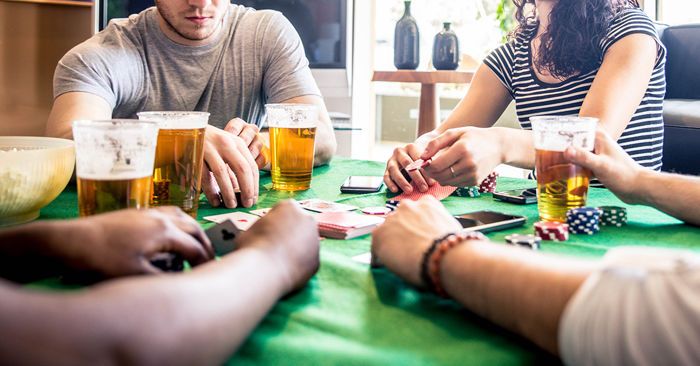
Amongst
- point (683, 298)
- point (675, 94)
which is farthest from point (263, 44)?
point (675, 94)

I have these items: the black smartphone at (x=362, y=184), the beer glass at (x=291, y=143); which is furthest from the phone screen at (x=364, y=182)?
the beer glass at (x=291, y=143)

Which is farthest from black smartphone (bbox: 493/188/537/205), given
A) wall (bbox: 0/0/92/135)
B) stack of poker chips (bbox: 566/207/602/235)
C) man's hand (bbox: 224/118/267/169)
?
wall (bbox: 0/0/92/135)

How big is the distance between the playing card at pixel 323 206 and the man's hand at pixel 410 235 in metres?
0.34

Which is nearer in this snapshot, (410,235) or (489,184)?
(410,235)

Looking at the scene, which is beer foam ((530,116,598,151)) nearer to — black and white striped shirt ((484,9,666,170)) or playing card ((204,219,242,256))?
playing card ((204,219,242,256))

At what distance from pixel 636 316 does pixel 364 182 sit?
3.45 feet

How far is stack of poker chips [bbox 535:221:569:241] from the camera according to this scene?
1.02 metres

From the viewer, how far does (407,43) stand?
390cm

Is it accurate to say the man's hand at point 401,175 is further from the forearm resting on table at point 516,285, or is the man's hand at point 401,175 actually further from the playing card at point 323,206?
the forearm resting on table at point 516,285

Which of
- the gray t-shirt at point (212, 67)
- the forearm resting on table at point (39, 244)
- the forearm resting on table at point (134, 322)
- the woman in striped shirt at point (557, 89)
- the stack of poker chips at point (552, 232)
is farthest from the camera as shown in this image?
the gray t-shirt at point (212, 67)

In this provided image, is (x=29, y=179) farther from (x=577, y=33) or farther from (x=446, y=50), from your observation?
(x=446, y=50)

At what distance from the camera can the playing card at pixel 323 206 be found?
1.23 m

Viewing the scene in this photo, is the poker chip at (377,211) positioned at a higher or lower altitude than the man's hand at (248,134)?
lower

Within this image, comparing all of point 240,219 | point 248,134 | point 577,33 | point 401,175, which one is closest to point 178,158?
point 240,219
